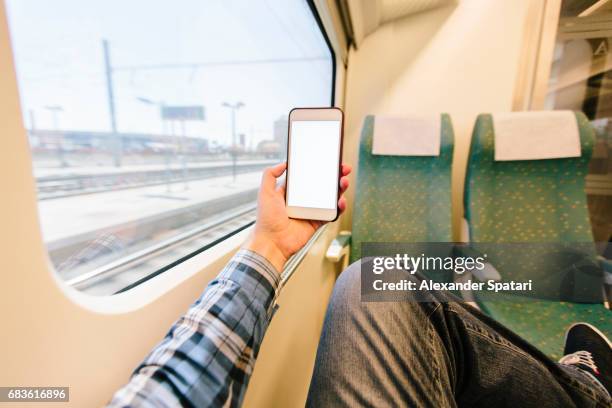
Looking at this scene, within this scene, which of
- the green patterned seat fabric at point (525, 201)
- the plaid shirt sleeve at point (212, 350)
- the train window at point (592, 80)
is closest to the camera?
the plaid shirt sleeve at point (212, 350)

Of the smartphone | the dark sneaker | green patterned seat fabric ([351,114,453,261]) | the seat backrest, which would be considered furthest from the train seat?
the smartphone

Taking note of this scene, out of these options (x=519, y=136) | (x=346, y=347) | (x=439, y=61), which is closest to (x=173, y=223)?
(x=346, y=347)

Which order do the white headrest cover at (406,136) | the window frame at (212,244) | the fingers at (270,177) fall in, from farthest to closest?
the white headrest cover at (406,136) → the fingers at (270,177) → the window frame at (212,244)

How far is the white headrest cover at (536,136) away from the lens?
98cm

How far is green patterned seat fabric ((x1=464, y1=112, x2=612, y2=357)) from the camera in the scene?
0.96 meters

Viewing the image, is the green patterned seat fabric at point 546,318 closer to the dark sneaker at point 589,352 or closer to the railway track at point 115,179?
the dark sneaker at point 589,352

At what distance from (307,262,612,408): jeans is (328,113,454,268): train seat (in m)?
0.60

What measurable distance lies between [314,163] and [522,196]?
1.07 m

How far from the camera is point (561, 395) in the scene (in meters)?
0.44

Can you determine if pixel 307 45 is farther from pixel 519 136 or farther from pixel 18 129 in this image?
pixel 18 129

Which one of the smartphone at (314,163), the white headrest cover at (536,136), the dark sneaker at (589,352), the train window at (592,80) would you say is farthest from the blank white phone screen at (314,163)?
the train window at (592,80)

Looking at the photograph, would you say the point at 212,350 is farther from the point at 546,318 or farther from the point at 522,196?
the point at 522,196

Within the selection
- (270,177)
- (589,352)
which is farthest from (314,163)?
(589,352)

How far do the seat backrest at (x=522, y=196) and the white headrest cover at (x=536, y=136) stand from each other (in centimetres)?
3
